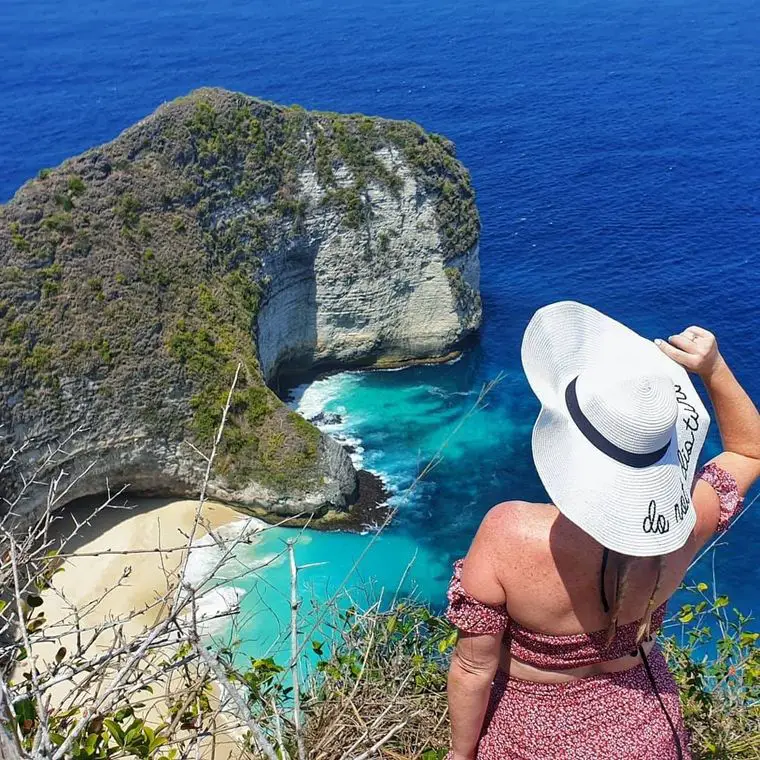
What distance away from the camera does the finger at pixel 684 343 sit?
395 centimetres

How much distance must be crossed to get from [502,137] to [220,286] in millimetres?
31158

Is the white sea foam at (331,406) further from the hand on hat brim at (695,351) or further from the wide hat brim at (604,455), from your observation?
the wide hat brim at (604,455)

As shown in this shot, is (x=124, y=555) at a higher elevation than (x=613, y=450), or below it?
below

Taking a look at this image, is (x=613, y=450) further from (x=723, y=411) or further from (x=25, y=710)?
(x=25, y=710)

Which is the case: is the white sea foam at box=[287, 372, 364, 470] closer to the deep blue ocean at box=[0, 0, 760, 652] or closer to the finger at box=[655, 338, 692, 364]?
the deep blue ocean at box=[0, 0, 760, 652]

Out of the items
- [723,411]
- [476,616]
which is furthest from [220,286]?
[476,616]

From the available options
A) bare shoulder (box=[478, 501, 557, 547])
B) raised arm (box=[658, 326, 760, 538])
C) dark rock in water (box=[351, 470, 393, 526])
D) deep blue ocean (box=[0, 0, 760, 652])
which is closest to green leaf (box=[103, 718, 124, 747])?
bare shoulder (box=[478, 501, 557, 547])

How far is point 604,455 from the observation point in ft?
10.9

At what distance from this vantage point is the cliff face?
24.3 metres

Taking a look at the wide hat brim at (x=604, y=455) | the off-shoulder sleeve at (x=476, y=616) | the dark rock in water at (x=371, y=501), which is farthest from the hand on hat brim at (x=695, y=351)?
the dark rock in water at (x=371, y=501)

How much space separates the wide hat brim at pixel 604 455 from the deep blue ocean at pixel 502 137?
13.9m

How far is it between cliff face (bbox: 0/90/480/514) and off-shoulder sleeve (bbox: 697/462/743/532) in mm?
18135

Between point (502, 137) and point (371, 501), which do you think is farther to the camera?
point (502, 137)

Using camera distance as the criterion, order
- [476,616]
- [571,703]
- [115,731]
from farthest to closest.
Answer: [115,731] < [571,703] < [476,616]
